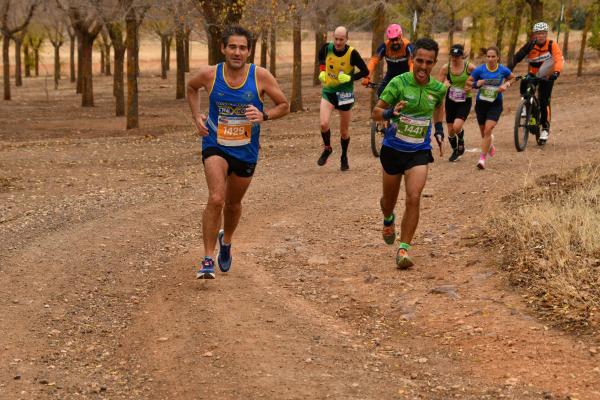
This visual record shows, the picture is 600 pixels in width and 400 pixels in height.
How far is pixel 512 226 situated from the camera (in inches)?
325

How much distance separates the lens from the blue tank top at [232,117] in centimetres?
693

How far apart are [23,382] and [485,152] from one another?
353 inches

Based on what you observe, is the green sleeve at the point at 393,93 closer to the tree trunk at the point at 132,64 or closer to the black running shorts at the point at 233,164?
the black running shorts at the point at 233,164

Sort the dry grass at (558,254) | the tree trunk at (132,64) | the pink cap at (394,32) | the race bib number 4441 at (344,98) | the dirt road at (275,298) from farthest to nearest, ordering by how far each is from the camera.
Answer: the tree trunk at (132,64), the race bib number 4441 at (344,98), the pink cap at (394,32), the dry grass at (558,254), the dirt road at (275,298)

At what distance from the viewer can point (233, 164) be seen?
23.3 feet

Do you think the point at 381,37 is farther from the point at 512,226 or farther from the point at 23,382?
the point at 23,382

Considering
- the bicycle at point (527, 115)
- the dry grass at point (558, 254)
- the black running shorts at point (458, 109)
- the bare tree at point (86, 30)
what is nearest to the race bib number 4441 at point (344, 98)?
the black running shorts at point (458, 109)

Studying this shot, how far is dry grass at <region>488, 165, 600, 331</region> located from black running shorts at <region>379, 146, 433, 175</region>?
1.16 meters

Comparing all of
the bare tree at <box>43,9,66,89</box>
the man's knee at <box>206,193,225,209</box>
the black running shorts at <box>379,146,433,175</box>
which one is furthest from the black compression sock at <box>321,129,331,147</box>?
the bare tree at <box>43,9,66,89</box>

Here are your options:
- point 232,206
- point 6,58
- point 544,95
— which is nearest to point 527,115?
point 544,95

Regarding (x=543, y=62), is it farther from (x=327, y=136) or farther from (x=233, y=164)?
(x=233, y=164)

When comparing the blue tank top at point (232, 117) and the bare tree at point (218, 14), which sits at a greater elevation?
the bare tree at point (218, 14)

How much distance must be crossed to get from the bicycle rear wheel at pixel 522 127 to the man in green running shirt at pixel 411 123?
6593 mm

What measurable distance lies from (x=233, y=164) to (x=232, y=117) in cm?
40
